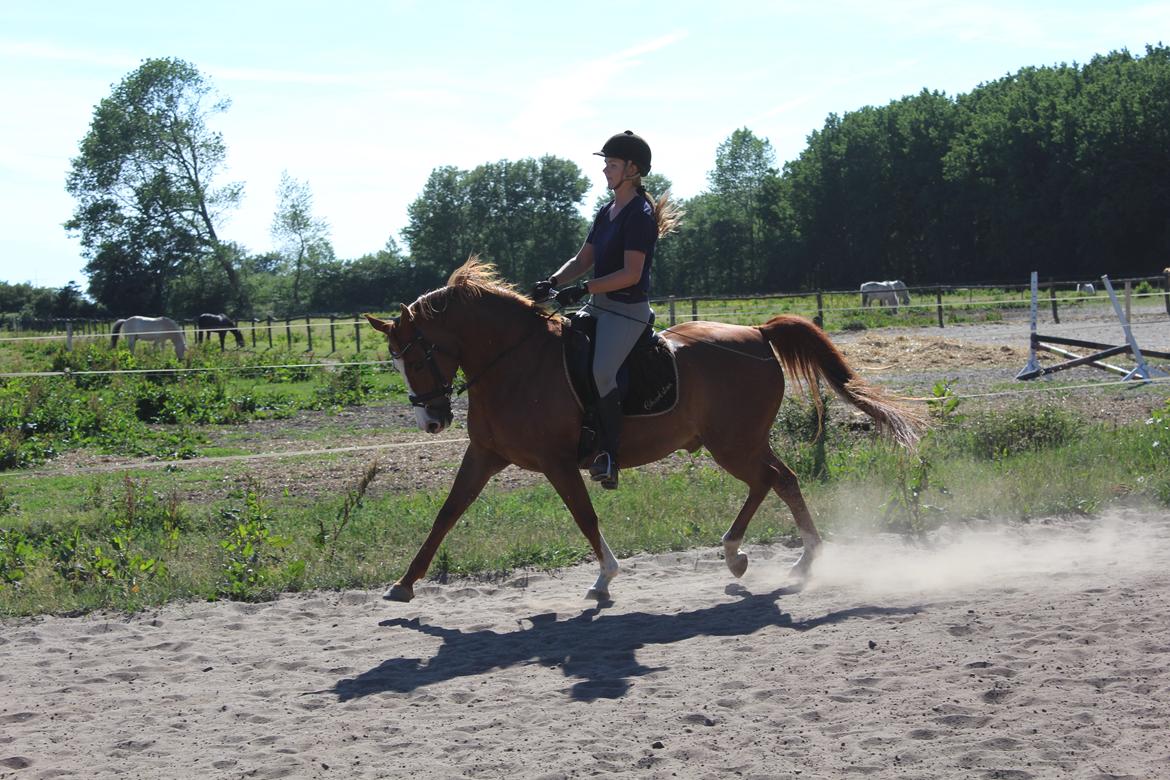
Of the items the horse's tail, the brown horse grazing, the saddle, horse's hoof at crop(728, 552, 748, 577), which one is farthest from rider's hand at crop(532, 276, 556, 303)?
horse's hoof at crop(728, 552, 748, 577)

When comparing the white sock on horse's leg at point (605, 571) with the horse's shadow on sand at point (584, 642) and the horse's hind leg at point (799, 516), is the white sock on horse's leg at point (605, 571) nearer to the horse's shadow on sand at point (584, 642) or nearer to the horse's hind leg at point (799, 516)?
the horse's shadow on sand at point (584, 642)

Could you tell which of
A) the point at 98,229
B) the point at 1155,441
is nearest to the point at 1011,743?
the point at 1155,441

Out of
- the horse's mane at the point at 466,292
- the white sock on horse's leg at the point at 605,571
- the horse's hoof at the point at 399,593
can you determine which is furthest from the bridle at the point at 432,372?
the white sock on horse's leg at the point at 605,571

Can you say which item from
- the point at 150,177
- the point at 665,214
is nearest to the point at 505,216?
the point at 150,177

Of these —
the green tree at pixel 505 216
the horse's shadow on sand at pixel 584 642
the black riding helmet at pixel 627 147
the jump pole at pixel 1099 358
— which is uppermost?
the green tree at pixel 505 216

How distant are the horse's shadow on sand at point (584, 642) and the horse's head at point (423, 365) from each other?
1.34 m

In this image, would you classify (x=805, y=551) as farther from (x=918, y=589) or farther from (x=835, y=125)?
(x=835, y=125)

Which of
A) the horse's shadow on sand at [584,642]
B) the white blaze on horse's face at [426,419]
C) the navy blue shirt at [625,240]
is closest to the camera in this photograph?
the horse's shadow on sand at [584,642]

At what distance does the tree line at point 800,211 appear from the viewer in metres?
60.2

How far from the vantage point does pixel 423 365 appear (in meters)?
7.11

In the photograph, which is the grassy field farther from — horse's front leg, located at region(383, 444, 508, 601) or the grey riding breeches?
the grey riding breeches

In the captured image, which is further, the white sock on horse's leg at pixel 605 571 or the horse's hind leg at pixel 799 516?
the horse's hind leg at pixel 799 516

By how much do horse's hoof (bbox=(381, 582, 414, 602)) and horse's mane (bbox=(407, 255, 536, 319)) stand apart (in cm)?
182

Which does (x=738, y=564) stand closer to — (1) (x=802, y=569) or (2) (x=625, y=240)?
(1) (x=802, y=569)
